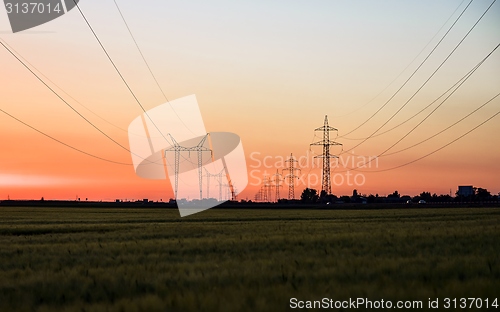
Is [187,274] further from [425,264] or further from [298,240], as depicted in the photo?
[298,240]

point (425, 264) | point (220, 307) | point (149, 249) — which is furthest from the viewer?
point (149, 249)

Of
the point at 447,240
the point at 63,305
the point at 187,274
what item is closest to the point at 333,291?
the point at 187,274

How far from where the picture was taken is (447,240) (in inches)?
875

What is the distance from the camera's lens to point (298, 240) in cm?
2322

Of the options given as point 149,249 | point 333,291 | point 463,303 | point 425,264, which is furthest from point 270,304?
point 149,249

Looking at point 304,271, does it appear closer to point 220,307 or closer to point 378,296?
point 378,296

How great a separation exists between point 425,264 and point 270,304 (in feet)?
20.8

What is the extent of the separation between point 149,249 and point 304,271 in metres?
9.03

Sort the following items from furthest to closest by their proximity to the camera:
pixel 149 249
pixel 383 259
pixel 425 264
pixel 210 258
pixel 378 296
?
pixel 149 249
pixel 210 258
pixel 383 259
pixel 425 264
pixel 378 296

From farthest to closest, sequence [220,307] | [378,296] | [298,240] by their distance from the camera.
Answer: [298,240] → [378,296] → [220,307]

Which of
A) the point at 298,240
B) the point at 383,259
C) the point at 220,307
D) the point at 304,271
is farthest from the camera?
the point at 298,240

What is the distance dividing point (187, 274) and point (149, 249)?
7.60 meters

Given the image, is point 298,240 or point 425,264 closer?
point 425,264

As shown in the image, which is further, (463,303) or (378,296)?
(378,296)
